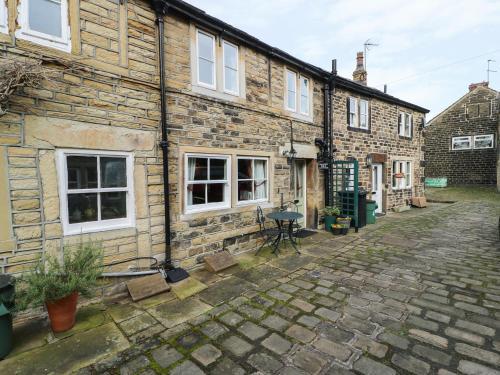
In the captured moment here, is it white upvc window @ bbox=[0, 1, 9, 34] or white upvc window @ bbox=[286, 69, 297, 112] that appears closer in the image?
white upvc window @ bbox=[0, 1, 9, 34]

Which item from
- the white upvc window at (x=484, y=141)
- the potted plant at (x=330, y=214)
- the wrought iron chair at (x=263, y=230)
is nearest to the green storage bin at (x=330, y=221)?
the potted plant at (x=330, y=214)

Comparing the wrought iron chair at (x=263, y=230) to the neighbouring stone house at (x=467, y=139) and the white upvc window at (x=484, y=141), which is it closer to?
the neighbouring stone house at (x=467, y=139)

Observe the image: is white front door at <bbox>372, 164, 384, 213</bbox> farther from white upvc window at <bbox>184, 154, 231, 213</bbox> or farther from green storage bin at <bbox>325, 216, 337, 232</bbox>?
white upvc window at <bbox>184, 154, 231, 213</bbox>

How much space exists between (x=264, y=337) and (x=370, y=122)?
10181mm

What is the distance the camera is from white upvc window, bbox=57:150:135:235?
152 inches

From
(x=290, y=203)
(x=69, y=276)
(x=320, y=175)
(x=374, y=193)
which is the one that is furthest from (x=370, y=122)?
(x=69, y=276)

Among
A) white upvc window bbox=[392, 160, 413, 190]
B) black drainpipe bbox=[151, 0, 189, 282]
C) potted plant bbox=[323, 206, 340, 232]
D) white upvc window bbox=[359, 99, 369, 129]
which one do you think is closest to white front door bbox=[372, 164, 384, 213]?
white upvc window bbox=[392, 160, 413, 190]

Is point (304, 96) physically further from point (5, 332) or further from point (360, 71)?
point (5, 332)

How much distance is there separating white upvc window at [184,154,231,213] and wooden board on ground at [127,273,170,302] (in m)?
1.43

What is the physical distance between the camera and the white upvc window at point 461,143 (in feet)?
63.7

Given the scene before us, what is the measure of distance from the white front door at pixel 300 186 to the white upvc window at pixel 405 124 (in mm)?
7137

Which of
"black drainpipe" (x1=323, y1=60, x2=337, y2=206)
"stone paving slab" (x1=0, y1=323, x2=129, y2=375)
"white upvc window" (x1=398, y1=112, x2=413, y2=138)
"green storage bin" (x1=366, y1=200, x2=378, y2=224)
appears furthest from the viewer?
"white upvc window" (x1=398, y1=112, x2=413, y2=138)

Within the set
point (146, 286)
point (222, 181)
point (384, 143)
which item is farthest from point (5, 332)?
point (384, 143)

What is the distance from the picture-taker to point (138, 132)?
14.7 feet
